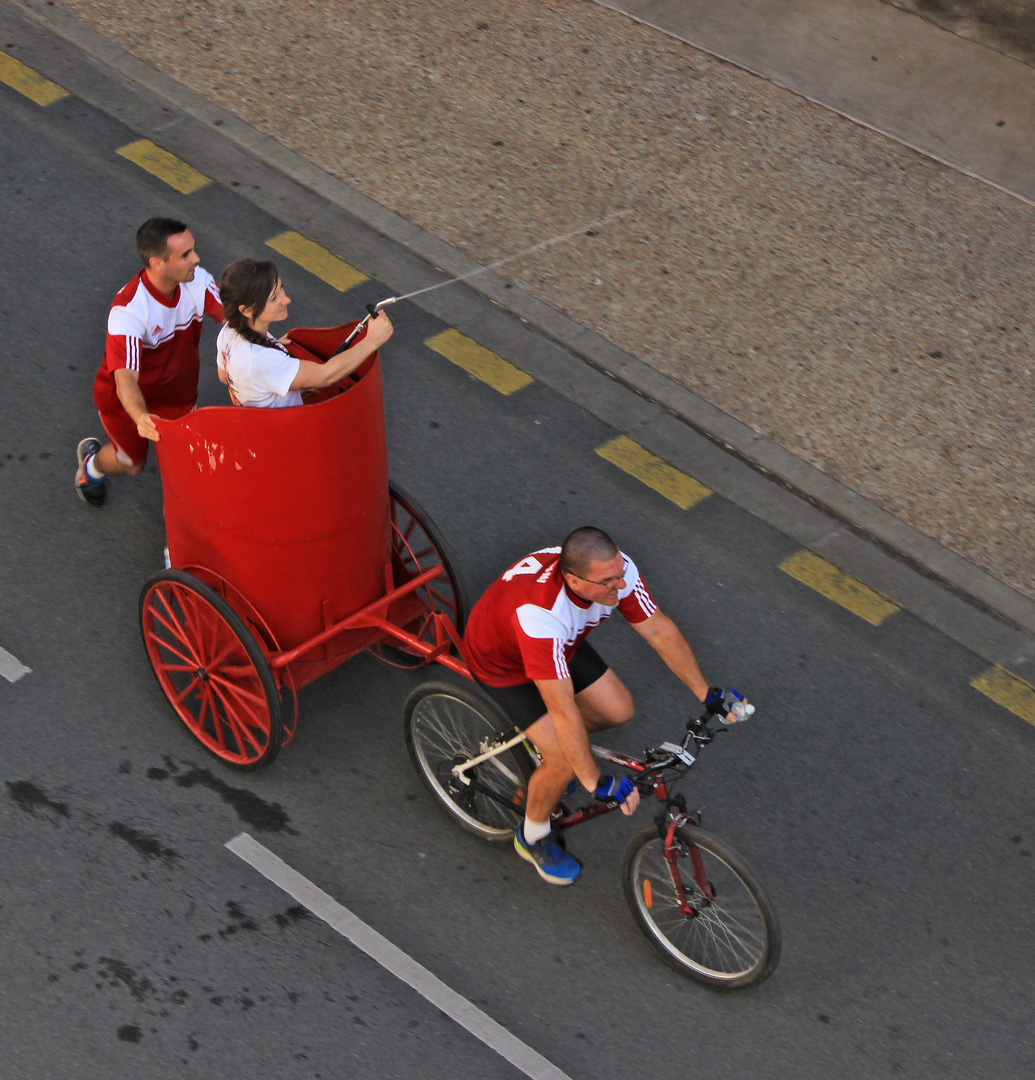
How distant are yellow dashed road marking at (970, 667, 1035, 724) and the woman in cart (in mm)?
3208

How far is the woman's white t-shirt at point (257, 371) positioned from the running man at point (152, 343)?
35 cm

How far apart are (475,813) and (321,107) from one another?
557 cm

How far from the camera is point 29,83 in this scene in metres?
8.93

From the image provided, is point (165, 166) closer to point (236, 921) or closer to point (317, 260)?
point (317, 260)

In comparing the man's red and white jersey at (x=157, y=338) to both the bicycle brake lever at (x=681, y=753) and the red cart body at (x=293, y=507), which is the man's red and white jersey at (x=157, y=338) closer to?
the red cart body at (x=293, y=507)

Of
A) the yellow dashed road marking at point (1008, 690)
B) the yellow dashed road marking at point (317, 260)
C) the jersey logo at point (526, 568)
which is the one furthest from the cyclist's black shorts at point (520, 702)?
the yellow dashed road marking at point (317, 260)

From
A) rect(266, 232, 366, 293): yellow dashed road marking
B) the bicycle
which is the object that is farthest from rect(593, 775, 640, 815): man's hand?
rect(266, 232, 366, 293): yellow dashed road marking

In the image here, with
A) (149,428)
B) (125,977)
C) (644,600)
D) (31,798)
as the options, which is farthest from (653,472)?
(125,977)

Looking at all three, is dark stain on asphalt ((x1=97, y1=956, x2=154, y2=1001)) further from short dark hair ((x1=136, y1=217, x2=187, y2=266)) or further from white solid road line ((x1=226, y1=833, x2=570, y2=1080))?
short dark hair ((x1=136, y1=217, x2=187, y2=266))

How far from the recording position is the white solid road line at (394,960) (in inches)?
180

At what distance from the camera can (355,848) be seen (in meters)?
5.14

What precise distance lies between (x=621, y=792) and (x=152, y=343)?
2669 mm

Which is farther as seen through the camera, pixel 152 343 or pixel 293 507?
pixel 152 343

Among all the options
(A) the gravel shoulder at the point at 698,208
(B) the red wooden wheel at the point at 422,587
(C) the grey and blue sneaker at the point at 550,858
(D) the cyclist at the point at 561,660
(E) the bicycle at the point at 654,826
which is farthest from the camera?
(A) the gravel shoulder at the point at 698,208
